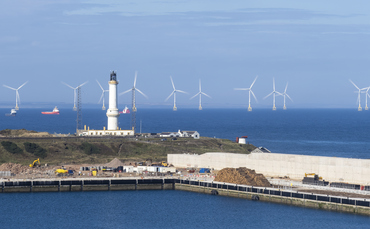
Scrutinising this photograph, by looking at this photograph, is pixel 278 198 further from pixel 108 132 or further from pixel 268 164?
pixel 108 132

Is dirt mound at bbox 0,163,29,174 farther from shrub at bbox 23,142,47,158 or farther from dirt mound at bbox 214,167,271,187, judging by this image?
dirt mound at bbox 214,167,271,187

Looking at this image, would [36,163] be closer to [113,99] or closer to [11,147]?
[11,147]

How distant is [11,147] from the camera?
4902 inches

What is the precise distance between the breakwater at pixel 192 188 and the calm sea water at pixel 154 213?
167 cm

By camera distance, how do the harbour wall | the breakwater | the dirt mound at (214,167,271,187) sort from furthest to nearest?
the dirt mound at (214,167,271,187), the harbour wall, the breakwater

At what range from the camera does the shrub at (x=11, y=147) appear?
12350 centimetres

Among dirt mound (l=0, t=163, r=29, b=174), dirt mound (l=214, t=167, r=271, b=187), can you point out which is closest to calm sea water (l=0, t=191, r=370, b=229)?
dirt mound (l=214, t=167, r=271, b=187)

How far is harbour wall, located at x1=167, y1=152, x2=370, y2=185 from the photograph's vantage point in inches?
3649

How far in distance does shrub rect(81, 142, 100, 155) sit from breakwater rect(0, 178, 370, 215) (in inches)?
1212

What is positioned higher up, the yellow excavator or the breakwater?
the yellow excavator

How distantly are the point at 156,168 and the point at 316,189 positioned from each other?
92.5 ft

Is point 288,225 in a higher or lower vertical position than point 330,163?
lower

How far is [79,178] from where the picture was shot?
99125 mm

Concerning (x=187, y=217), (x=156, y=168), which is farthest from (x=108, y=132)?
(x=187, y=217)
